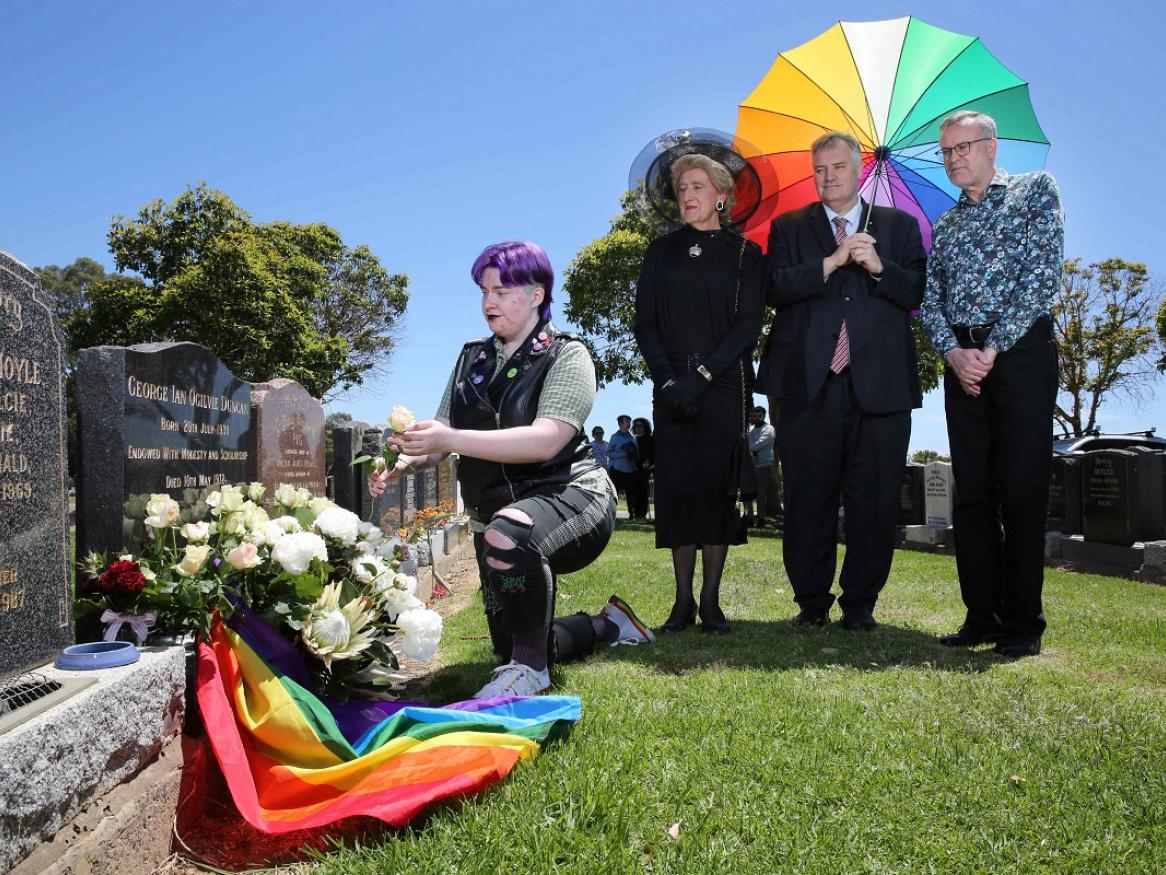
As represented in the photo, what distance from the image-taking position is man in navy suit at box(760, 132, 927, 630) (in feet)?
13.5

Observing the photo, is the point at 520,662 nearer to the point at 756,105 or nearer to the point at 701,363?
the point at 701,363

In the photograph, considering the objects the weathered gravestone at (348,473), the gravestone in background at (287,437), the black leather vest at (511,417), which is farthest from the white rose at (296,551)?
the weathered gravestone at (348,473)

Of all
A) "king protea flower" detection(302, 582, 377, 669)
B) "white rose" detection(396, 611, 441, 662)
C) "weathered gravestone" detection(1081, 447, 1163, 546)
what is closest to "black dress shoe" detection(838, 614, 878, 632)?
"white rose" detection(396, 611, 441, 662)

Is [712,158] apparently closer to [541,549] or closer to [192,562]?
[541,549]

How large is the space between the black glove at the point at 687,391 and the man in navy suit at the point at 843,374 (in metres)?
0.47

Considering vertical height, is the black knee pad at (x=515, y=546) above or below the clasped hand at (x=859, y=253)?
below

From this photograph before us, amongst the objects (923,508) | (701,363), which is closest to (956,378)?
(701,363)

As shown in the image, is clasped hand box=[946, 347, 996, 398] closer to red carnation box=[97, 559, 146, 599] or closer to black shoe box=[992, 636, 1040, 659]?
black shoe box=[992, 636, 1040, 659]

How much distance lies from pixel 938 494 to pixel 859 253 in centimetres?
767

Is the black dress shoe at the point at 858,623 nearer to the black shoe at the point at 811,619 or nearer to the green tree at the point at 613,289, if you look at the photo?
the black shoe at the point at 811,619

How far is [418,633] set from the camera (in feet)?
9.59

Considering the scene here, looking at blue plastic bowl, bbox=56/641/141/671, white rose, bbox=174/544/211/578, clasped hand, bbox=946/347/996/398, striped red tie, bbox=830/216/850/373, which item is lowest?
blue plastic bowl, bbox=56/641/141/671

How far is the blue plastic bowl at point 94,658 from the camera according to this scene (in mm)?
2203

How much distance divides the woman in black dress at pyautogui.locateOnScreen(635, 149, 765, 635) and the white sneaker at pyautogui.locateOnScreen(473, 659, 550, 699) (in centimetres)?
142
